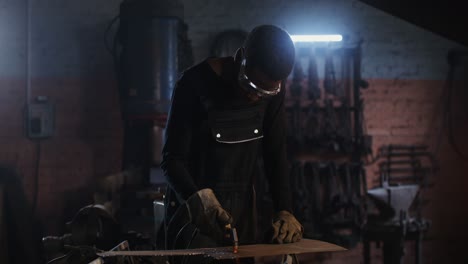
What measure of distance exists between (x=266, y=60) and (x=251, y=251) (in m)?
0.69

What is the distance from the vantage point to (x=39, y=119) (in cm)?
540

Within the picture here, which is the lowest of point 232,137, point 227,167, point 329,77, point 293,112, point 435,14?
point 227,167

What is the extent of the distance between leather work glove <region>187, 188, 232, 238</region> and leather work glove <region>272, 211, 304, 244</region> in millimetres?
186

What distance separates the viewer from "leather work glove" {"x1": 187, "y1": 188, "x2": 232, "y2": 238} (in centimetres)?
209

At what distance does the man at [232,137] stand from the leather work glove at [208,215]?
5cm

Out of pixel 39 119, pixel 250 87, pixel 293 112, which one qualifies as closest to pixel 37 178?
pixel 39 119

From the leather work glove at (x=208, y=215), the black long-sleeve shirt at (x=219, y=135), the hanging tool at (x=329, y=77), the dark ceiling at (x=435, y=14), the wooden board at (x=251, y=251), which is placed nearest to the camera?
the wooden board at (x=251, y=251)

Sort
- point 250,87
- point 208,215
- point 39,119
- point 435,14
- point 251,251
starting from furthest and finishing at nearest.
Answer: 1. point 435,14
2. point 39,119
3. point 250,87
4. point 208,215
5. point 251,251

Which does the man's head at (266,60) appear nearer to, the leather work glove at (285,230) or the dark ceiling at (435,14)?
the leather work glove at (285,230)

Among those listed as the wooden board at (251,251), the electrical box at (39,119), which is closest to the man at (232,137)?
→ the wooden board at (251,251)

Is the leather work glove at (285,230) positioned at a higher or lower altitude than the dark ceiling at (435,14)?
lower

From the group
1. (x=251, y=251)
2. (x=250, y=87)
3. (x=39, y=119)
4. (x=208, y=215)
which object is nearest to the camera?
(x=251, y=251)

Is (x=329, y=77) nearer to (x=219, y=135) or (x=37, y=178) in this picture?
(x=37, y=178)

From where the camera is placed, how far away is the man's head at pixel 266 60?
2.17 meters
